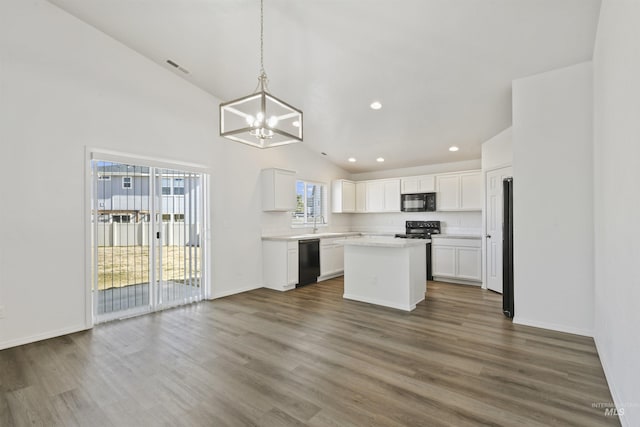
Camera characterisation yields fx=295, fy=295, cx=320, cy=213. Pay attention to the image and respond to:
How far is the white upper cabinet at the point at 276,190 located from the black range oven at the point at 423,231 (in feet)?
8.56

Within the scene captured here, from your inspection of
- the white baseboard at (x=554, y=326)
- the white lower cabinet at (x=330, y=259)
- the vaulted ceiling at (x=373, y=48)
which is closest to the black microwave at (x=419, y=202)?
the vaulted ceiling at (x=373, y=48)

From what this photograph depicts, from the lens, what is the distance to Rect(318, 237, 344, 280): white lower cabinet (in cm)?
600

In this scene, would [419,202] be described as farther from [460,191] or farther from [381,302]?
[381,302]

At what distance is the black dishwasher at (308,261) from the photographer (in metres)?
5.48

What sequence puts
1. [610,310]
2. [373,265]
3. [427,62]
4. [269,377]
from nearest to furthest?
1. [610,310]
2. [269,377]
3. [427,62]
4. [373,265]

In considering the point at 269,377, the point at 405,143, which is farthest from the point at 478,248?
the point at 269,377

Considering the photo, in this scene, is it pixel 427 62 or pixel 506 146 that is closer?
pixel 427 62

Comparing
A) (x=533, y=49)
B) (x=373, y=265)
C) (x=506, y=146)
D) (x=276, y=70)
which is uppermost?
(x=276, y=70)

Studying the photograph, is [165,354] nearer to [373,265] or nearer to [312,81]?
[373,265]

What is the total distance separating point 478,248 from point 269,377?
4591mm

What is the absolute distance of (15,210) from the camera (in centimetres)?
302

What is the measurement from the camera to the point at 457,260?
18.6 feet

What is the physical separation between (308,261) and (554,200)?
3842mm

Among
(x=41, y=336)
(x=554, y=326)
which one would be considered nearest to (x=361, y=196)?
(x=554, y=326)
